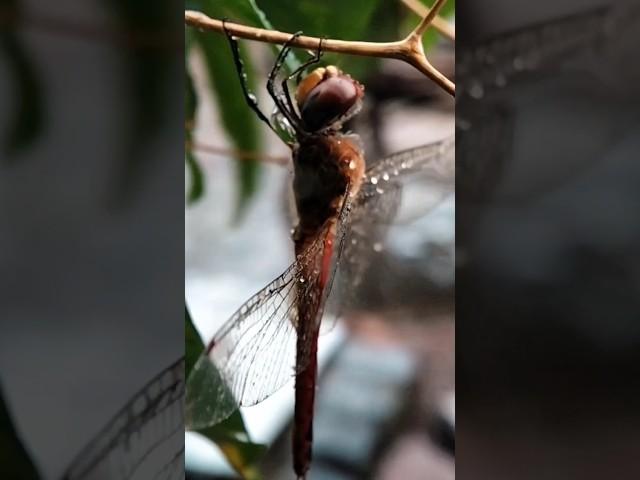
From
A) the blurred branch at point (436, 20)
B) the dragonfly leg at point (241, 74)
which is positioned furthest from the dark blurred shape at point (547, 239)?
the dragonfly leg at point (241, 74)

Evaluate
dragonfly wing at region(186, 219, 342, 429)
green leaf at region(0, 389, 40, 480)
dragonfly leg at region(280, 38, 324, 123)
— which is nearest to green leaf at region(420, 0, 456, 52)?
dragonfly leg at region(280, 38, 324, 123)

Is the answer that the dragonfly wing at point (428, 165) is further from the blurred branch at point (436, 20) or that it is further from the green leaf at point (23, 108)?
the green leaf at point (23, 108)

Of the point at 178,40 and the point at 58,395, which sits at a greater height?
the point at 178,40

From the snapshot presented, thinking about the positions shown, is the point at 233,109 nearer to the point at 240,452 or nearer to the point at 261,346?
the point at 261,346

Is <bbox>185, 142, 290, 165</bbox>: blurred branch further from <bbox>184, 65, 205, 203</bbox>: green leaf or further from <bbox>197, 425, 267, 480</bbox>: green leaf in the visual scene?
<bbox>197, 425, 267, 480</bbox>: green leaf

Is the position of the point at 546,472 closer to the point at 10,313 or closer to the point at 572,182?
the point at 572,182

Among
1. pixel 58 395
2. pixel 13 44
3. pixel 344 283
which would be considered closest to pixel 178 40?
pixel 13 44
